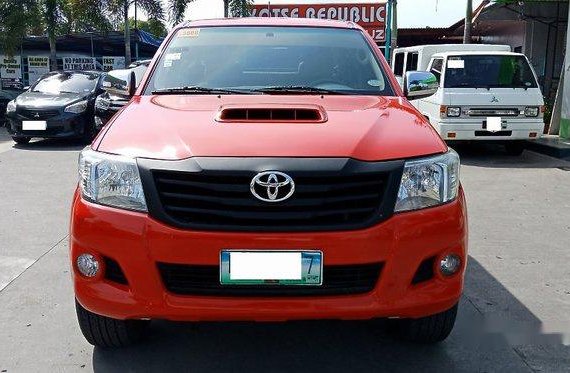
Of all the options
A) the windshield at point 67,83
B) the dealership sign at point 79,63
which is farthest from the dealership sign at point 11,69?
the windshield at point 67,83

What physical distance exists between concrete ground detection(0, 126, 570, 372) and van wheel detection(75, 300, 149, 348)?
0.07 m

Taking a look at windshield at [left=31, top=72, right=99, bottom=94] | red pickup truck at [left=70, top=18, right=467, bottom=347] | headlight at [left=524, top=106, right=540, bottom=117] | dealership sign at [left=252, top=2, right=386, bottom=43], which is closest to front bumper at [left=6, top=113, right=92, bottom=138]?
windshield at [left=31, top=72, right=99, bottom=94]

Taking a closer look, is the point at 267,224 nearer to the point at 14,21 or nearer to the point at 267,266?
the point at 267,266

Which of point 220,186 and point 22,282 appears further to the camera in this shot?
point 22,282

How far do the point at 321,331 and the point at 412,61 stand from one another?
10.1m

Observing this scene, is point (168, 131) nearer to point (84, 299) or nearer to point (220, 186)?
point (220, 186)

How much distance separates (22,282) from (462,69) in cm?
822

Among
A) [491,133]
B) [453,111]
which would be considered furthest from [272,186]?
[491,133]

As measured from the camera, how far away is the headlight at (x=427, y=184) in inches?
107

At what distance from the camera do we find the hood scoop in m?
3.05

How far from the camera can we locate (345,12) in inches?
956

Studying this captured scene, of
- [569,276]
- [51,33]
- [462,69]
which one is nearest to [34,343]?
[569,276]

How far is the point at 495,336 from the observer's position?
354 centimetres

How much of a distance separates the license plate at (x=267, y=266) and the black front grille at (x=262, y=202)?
0.35 feet
